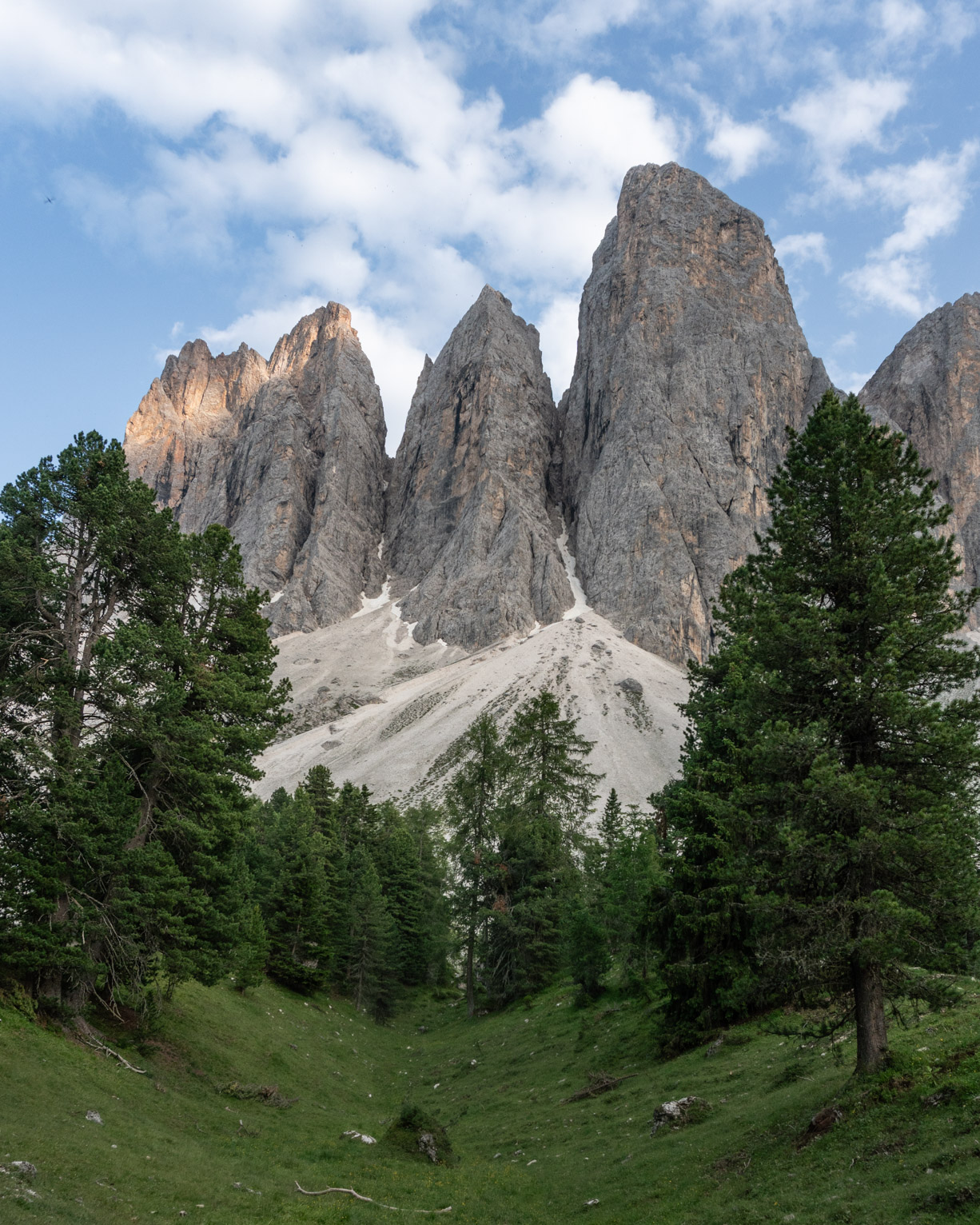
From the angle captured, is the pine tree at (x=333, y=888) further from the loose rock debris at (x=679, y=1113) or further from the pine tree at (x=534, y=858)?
the loose rock debris at (x=679, y=1113)

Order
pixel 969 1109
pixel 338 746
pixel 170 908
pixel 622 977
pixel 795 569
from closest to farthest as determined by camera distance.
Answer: pixel 969 1109
pixel 795 569
pixel 170 908
pixel 622 977
pixel 338 746

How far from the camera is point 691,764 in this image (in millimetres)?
24469

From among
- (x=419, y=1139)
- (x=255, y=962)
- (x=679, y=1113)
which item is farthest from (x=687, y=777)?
(x=255, y=962)

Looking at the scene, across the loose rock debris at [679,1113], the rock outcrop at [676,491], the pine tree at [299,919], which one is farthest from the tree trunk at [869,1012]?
the rock outcrop at [676,491]

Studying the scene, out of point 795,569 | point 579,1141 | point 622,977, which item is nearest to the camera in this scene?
point 795,569

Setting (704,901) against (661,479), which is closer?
(704,901)

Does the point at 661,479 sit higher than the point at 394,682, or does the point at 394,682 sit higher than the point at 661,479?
the point at 661,479

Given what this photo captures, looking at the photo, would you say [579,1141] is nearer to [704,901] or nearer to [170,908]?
[704,901]

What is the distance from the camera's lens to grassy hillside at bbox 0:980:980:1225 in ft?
37.8

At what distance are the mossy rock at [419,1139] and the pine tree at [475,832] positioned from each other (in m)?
21.6

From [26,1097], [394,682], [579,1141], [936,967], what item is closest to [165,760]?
[26,1097]

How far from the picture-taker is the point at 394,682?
161 m

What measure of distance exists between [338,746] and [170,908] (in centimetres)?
10611

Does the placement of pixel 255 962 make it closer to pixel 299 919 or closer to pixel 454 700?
pixel 299 919
